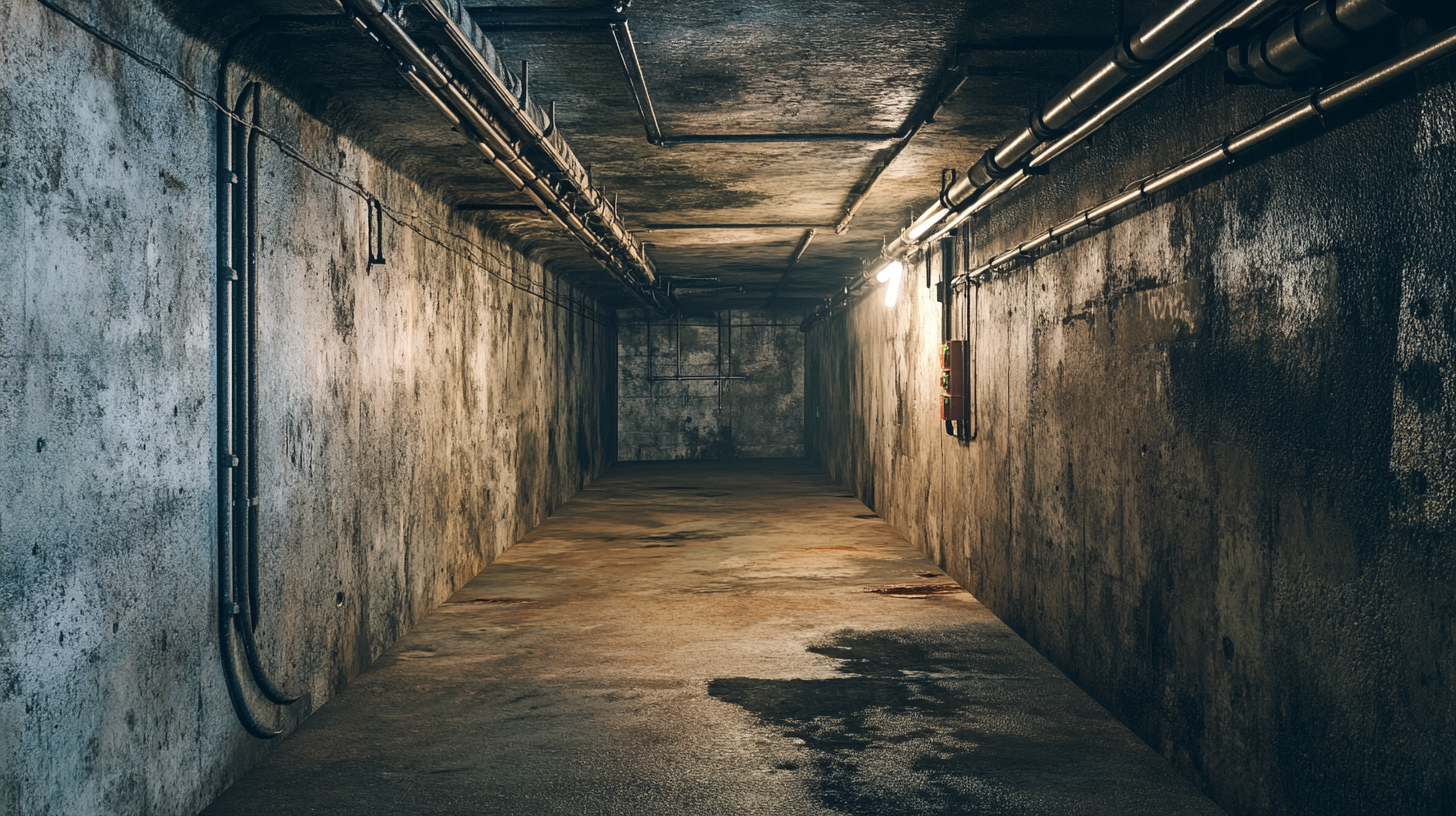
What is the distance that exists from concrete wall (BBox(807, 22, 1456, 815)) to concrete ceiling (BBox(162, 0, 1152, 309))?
0.55m

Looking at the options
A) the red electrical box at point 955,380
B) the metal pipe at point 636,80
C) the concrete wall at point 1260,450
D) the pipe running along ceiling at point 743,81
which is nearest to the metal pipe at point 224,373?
the pipe running along ceiling at point 743,81

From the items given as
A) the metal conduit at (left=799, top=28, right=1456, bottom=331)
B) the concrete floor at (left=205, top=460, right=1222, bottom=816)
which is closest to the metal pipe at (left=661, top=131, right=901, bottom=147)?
the metal conduit at (left=799, top=28, right=1456, bottom=331)

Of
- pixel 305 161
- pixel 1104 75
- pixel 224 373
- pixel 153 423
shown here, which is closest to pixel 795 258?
pixel 305 161

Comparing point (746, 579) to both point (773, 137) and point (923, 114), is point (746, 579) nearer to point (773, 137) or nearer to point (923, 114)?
point (773, 137)

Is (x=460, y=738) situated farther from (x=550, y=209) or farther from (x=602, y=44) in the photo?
(x=550, y=209)

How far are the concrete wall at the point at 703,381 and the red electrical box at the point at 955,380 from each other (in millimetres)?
10495

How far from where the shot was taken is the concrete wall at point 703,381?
16.9 meters

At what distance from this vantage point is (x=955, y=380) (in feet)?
20.9

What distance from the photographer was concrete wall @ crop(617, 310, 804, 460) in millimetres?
16859

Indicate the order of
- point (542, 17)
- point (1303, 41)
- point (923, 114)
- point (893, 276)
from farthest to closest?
1. point (893, 276)
2. point (923, 114)
3. point (542, 17)
4. point (1303, 41)

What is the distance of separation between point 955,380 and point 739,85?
9.39ft

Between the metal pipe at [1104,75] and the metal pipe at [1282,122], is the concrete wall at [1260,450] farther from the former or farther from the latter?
the metal pipe at [1104,75]

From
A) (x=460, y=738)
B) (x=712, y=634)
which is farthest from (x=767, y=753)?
(x=712, y=634)

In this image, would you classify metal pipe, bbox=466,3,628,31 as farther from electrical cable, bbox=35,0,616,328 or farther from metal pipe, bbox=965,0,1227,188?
metal pipe, bbox=965,0,1227,188
